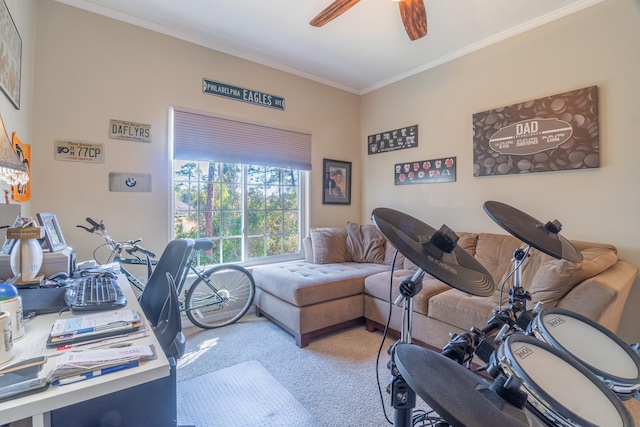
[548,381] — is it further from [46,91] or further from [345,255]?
[46,91]

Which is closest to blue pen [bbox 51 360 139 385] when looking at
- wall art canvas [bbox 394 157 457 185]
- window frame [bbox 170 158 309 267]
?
window frame [bbox 170 158 309 267]

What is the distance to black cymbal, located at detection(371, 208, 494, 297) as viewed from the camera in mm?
808

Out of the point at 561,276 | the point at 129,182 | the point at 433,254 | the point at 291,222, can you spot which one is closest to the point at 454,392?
the point at 433,254

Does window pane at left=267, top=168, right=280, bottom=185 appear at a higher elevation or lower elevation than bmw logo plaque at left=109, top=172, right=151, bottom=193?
higher

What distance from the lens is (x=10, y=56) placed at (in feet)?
5.48

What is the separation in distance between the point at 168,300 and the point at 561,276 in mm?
2121

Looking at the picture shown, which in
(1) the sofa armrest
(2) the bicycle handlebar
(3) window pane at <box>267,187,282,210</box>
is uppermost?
(3) window pane at <box>267,187,282,210</box>

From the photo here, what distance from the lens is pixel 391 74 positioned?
3.74 m

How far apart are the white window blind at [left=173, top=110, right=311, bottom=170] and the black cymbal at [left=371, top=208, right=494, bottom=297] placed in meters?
2.52

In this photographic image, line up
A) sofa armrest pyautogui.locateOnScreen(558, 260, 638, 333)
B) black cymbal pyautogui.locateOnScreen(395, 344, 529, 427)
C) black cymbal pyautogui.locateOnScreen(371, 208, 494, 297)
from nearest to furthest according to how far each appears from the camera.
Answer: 1. black cymbal pyautogui.locateOnScreen(395, 344, 529, 427)
2. black cymbal pyautogui.locateOnScreen(371, 208, 494, 297)
3. sofa armrest pyautogui.locateOnScreen(558, 260, 638, 333)

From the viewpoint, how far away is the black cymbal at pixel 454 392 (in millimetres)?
557

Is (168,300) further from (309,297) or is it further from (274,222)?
(274,222)

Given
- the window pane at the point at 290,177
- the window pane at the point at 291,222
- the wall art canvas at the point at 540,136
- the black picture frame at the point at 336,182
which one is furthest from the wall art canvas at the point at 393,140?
the window pane at the point at 291,222

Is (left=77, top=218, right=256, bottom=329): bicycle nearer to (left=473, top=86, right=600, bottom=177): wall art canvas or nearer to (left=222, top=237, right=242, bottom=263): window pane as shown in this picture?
(left=222, top=237, right=242, bottom=263): window pane
